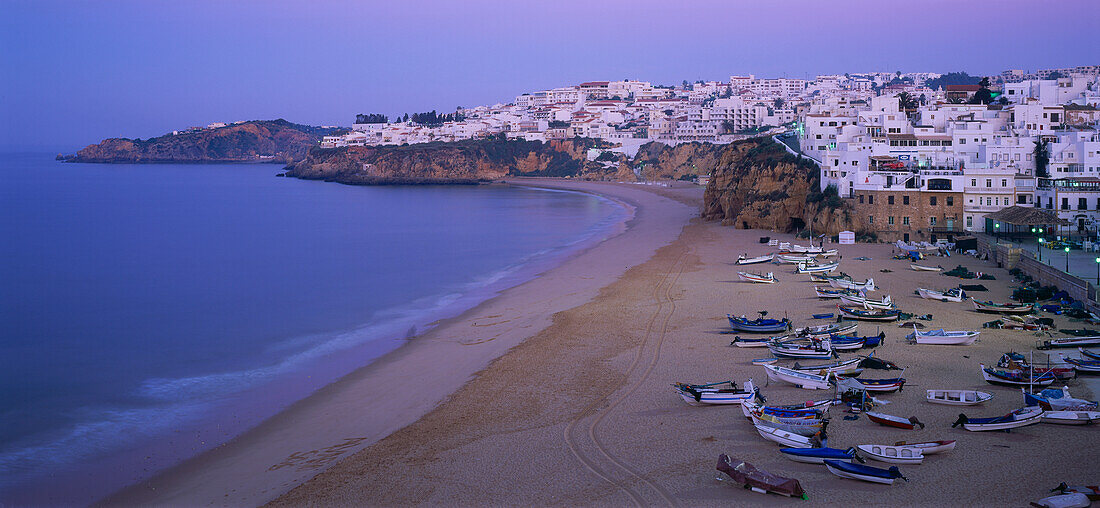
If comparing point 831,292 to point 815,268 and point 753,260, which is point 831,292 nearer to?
point 815,268

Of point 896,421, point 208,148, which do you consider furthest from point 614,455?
point 208,148

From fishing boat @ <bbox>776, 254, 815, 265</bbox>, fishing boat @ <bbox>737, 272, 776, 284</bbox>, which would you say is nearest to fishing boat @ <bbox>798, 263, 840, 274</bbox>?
fishing boat @ <bbox>776, 254, 815, 265</bbox>

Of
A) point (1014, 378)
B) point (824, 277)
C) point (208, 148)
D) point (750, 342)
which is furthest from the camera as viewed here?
point (208, 148)

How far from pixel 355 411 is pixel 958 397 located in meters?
8.39

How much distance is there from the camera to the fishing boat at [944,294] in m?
17.4

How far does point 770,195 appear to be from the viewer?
31.7 meters

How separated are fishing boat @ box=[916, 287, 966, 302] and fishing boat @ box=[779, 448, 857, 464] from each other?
979 cm

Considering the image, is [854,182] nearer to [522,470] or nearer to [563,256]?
[563,256]

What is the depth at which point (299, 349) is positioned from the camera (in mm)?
16891

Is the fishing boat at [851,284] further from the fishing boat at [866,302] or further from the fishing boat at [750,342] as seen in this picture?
the fishing boat at [750,342]

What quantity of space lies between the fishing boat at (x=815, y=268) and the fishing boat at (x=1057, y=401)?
35.2 ft

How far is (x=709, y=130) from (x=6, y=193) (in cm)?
5782

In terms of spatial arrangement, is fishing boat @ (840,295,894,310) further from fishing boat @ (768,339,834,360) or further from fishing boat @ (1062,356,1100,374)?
fishing boat @ (1062,356,1100,374)

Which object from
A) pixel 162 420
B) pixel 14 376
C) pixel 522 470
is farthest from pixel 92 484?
pixel 14 376
